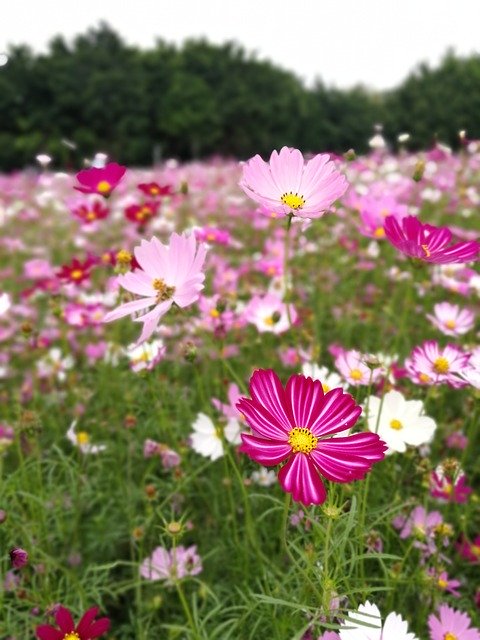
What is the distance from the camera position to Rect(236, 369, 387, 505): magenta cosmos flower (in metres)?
0.55

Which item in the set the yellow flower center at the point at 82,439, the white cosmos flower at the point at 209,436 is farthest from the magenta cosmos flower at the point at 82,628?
the yellow flower center at the point at 82,439

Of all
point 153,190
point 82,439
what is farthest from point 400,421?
point 153,190

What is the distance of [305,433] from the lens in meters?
0.59

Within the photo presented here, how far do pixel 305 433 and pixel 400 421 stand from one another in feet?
1.11

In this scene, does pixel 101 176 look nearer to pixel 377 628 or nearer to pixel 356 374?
pixel 356 374

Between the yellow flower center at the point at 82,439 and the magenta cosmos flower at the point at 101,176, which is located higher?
the magenta cosmos flower at the point at 101,176

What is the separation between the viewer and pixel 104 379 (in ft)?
5.05

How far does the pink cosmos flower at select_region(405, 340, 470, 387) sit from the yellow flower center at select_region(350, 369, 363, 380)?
73 mm

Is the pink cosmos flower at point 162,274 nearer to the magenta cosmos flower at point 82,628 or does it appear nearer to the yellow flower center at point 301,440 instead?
the yellow flower center at point 301,440

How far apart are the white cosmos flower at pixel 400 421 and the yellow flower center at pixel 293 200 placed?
303mm

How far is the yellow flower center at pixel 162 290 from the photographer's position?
2.36 ft

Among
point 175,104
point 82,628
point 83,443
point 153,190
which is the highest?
point 175,104

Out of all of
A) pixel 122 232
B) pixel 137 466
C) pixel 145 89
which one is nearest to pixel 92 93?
pixel 145 89

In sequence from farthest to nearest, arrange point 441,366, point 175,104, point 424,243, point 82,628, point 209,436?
point 175,104, point 209,436, point 441,366, point 424,243, point 82,628
